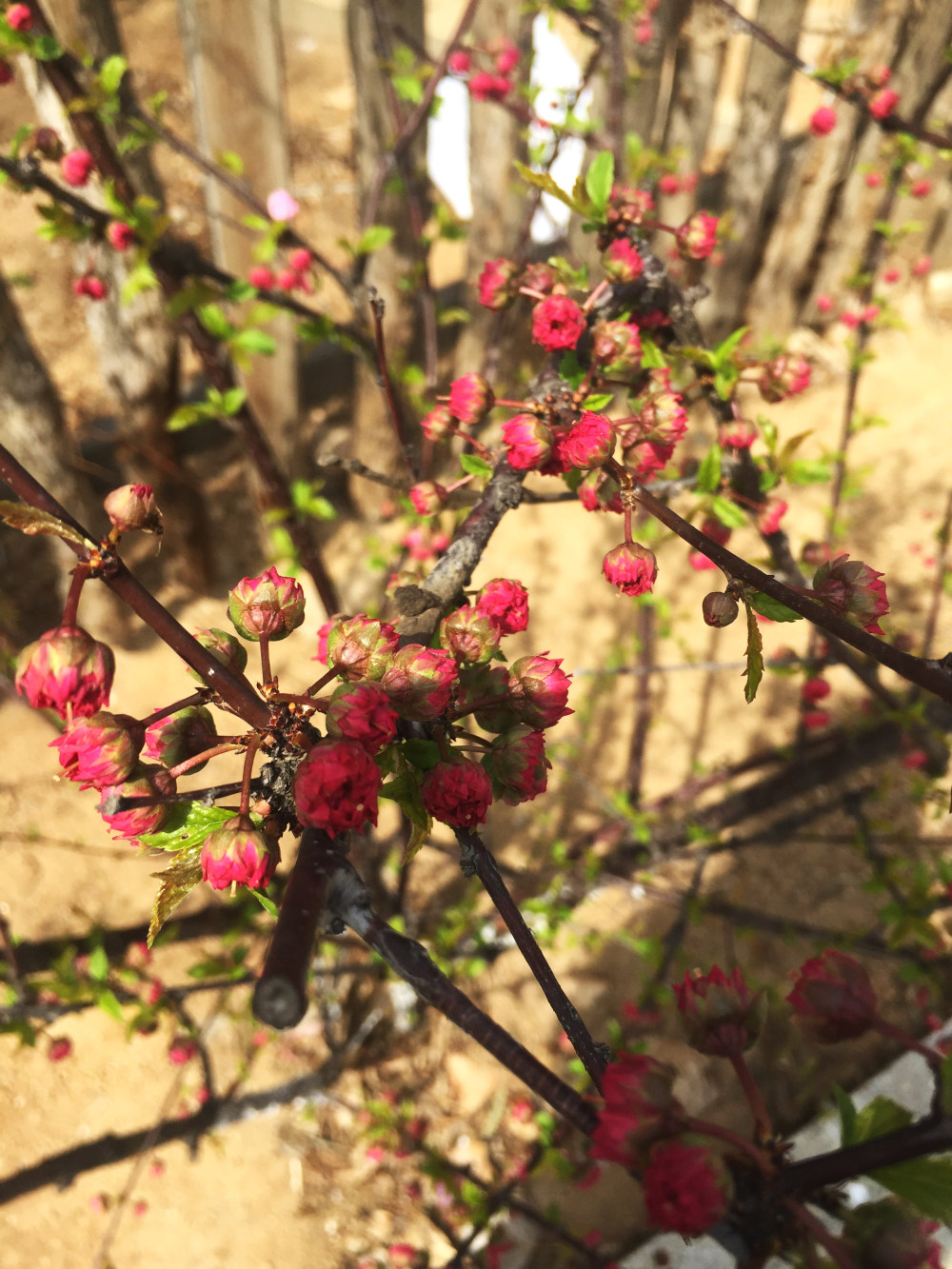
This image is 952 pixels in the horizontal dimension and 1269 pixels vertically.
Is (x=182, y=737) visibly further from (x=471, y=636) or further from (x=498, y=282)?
(x=498, y=282)

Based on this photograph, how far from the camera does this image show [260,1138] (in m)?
2.68

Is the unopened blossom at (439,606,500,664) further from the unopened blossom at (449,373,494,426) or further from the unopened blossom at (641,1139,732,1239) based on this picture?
the unopened blossom at (641,1139,732,1239)

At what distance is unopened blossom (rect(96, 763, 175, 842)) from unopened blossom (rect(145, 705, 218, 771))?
0.02 metres

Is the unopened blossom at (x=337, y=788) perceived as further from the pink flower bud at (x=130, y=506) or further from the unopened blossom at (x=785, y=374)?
the unopened blossom at (x=785, y=374)

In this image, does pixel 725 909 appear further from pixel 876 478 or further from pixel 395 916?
pixel 876 478

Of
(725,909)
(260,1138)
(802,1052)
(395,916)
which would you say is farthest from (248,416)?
(802,1052)

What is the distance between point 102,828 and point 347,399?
2.79 m

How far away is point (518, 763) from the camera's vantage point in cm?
80

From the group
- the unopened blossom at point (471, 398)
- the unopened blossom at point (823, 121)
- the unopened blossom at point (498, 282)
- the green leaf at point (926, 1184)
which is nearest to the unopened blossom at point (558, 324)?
the unopened blossom at point (471, 398)

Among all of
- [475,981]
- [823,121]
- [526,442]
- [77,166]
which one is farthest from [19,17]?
[475,981]

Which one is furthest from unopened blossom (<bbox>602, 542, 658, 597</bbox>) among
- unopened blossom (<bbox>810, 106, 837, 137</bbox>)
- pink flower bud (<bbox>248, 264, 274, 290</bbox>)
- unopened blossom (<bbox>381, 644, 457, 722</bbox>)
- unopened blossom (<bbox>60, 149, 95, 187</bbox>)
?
unopened blossom (<bbox>810, 106, 837, 137</bbox>)

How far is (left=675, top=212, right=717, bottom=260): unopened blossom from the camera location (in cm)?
133

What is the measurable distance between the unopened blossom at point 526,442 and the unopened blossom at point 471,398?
0.18 meters

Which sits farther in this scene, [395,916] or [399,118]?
[395,916]
